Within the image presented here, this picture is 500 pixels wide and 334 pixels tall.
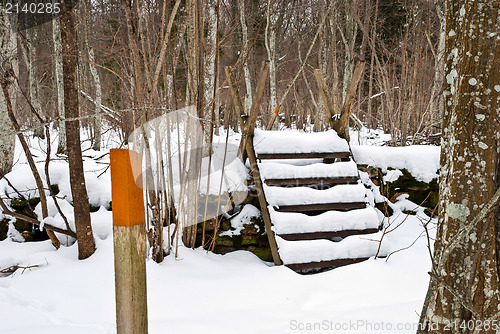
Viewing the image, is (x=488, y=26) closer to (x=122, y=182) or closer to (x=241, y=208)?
(x=122, y=182)

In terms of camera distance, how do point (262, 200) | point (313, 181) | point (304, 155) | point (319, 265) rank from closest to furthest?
point (319, 265), point (262, 200), point (313, 181), point (304, 155)

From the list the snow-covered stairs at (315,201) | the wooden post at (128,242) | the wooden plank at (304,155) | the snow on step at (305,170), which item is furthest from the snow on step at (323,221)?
the wooden post at (128,242)

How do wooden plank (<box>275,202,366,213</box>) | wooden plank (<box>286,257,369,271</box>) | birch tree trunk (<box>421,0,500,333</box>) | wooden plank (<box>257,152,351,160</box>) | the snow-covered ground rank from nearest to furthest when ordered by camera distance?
birch tree trunk (<box>421,0,500,333</box>), the snow-covered ground, wooden plank (<box>286,257,369,271</box>), wooden plank (<box>275,202,366,213</box>), wooden plank (<box>257,152,351,160</box>)

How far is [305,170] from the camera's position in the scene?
13.3ft

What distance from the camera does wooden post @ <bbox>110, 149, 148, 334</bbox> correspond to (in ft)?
4.05

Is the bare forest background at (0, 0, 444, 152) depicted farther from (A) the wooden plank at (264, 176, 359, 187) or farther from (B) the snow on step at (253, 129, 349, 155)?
(A) the wooden plank at (264, 176, 359, 187)

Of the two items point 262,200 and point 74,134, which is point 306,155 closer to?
point 262,200

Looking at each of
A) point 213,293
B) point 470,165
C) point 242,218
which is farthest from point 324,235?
point 470,165

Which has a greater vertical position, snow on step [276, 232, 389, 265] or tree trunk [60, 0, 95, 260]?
tree trunk [60, 0, 95, 260]

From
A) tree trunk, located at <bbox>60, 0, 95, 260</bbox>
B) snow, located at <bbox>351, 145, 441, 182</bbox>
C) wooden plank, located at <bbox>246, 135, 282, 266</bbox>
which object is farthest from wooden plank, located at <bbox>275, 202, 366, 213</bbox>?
tree trunk, located at <bbox>60, 0, 95, 260</bbox>

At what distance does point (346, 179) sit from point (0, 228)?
159 inches

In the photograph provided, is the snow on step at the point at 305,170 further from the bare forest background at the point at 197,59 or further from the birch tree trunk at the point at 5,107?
the birch tree trunk at the point at 5,107

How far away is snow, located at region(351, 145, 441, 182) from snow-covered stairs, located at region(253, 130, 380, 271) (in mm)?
487

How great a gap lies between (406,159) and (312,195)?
1.81 meters
